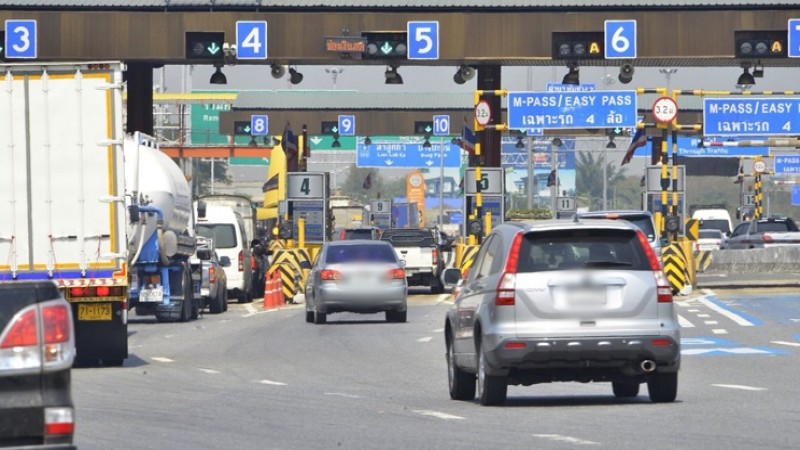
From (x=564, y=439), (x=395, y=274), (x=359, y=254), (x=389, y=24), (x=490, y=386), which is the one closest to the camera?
(x=564, y=439)

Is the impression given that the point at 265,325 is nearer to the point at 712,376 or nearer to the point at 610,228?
the point at 712,376

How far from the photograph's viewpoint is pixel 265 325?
3059cm

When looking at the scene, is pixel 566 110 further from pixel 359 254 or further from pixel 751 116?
pixel 359 254

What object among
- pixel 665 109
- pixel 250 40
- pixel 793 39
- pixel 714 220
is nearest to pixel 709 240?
pixel 714 220

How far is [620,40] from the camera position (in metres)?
40.0

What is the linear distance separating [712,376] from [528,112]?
97.1 ft

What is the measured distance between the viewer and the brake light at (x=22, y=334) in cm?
756

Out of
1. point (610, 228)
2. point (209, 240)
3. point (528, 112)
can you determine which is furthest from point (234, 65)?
point (610, 228)

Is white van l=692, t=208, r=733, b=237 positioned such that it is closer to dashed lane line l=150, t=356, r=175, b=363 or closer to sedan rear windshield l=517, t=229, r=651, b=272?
dashed lane line l=150, t=356, r=175, b=363

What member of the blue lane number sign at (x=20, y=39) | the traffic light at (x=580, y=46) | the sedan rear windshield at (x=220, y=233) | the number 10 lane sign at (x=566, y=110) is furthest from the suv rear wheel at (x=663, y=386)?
the number 10 lane sign at (x=566, y=110)

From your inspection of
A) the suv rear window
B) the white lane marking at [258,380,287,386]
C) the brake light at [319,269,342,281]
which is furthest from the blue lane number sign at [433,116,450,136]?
the white lane marking at [258,380,287,386]

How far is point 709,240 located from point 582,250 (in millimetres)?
54399

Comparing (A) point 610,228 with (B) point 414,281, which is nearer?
(A) point 610,228

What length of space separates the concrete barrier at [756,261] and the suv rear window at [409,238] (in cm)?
1248
